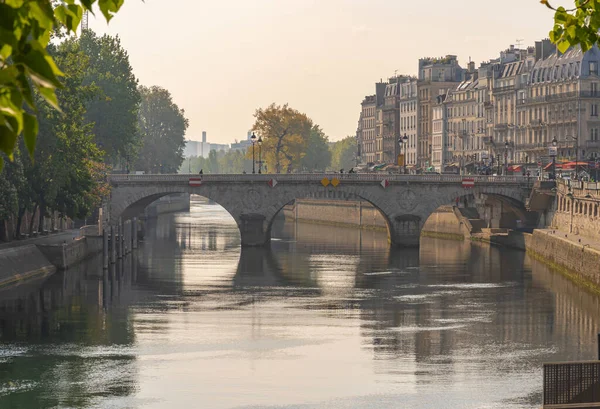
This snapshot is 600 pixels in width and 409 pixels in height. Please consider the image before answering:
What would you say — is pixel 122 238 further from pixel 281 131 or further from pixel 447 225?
pixel 281 131

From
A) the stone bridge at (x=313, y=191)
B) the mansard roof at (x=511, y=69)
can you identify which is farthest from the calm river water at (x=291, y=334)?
the mansard roof at (x=511, y=69)

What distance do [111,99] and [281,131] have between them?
7147 centimetres

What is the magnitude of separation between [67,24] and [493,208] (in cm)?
10188

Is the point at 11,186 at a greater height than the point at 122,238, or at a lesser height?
A: greater

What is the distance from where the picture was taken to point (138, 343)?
47.6 m

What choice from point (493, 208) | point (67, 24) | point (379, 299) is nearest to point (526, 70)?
point (493, 208)

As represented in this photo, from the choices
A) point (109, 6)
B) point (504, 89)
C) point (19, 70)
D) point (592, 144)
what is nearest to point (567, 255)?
point (592, 144)

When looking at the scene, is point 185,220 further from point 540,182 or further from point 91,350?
point 91,350

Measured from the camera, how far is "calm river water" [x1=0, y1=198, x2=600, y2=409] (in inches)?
1492

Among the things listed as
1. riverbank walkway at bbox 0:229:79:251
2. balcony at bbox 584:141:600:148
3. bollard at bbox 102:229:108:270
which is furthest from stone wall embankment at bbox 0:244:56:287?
balcony at bbox 584:141:600:148

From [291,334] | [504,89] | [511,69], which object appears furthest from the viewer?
[511,69]

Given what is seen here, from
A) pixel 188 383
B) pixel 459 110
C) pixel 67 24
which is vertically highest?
pixel 459 110

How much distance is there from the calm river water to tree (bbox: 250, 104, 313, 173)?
89.5 m

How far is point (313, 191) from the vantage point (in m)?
103
